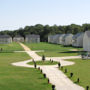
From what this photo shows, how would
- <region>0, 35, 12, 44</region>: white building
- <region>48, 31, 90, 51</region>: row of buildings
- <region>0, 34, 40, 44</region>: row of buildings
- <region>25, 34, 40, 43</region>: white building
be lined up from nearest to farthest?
<region>48, 31, 90, 51</region>: row of buildings → <region>0, 35, 12, 44</region>: white building → <region>0, 34, 40, 44</region>: row of buildings → <region>25, 34, 40, 43</region>: white building

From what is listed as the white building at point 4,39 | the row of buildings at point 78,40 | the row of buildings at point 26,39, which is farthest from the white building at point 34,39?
the white building at point 4,39

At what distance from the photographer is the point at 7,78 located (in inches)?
1013

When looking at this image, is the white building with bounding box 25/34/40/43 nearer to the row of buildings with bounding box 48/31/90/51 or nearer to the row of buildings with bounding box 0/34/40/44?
the row of buildings with bounding box 0/34/40/44

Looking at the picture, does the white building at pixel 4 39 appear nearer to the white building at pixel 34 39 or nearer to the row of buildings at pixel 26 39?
the row of buildings at pixel 26 39

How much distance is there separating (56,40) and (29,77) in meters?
107

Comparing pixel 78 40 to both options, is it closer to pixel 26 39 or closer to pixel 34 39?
pixel 34 39

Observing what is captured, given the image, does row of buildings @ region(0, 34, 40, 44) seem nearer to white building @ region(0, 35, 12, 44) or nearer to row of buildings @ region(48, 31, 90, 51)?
white building @ region(0, 35, 12, 44)

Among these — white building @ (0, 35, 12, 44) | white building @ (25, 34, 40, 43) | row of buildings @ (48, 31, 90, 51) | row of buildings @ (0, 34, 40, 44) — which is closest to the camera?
row of buildings @ (48, 31, 90, 51)

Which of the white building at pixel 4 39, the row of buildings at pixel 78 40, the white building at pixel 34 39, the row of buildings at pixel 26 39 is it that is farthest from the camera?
the white building at pixel 34 39

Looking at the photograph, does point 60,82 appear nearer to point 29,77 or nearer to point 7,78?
point 29,77

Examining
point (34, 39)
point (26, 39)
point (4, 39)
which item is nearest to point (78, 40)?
point (4, 39)

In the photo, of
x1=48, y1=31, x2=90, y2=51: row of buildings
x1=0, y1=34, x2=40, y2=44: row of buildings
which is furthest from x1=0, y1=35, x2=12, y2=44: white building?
x1=48, y1=31, x2=90, y2=51: row of buildings

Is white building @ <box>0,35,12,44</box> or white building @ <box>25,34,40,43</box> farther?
white building @ <box>25,34,40,43</box>

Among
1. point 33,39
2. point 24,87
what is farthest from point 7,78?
point 33,39
